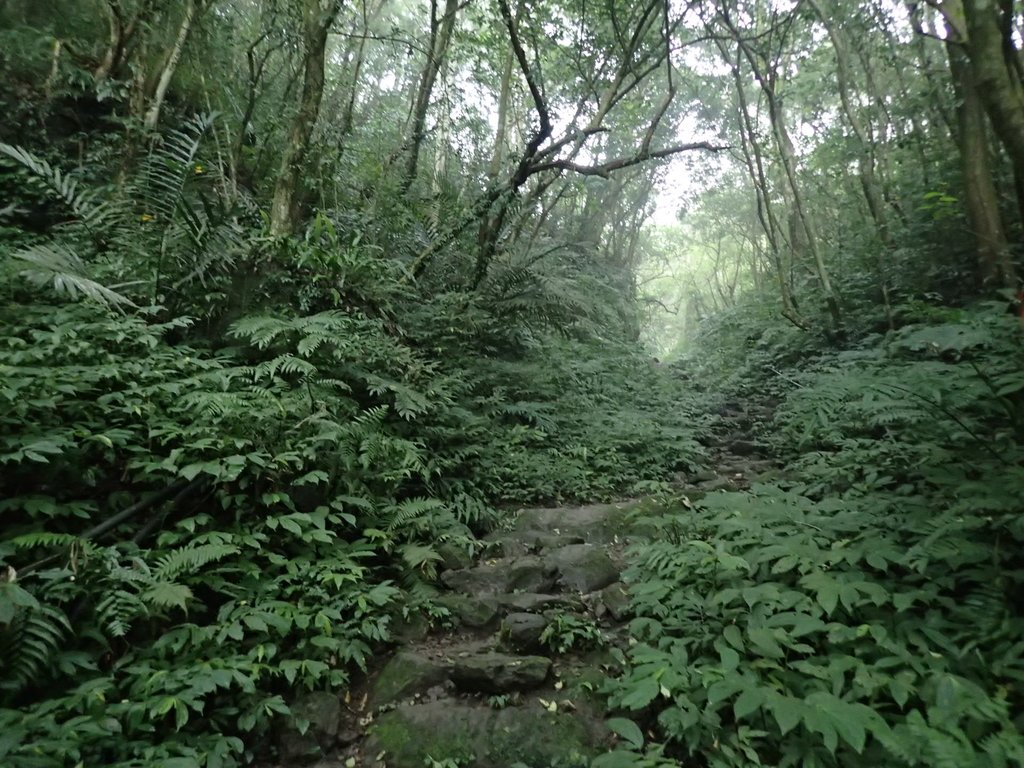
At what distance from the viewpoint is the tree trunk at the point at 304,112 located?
5688 millimetres

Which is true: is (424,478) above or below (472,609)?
above

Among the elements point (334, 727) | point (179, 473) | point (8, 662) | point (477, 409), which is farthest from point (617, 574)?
point (8, 662)

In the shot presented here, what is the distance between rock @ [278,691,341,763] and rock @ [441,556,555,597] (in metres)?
1.26

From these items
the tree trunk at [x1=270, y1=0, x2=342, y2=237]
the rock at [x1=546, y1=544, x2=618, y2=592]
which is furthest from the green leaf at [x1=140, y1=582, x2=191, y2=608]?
the tree trunk at [x1=270, y1=0, x2=342, y2=237]

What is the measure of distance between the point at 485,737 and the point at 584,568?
5.23 ft

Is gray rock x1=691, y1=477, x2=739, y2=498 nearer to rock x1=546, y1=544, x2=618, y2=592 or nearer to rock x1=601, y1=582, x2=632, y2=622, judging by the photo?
rock x1=546, y1=544, x2=618, y2=592

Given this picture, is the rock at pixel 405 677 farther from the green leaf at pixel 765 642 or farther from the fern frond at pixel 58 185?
the fern frond at pixel 58 185

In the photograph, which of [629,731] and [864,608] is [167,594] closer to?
[629,731]

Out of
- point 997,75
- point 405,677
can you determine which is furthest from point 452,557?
point 997,75

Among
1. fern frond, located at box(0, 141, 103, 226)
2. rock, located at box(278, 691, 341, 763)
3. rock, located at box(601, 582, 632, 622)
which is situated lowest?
rock, located at box(278, 691, 341, 763)

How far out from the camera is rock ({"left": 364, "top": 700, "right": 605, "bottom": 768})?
268 centimetres

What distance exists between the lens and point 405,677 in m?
3.14

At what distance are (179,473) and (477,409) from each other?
3.32 m

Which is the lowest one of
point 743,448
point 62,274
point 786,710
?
point 786,710
